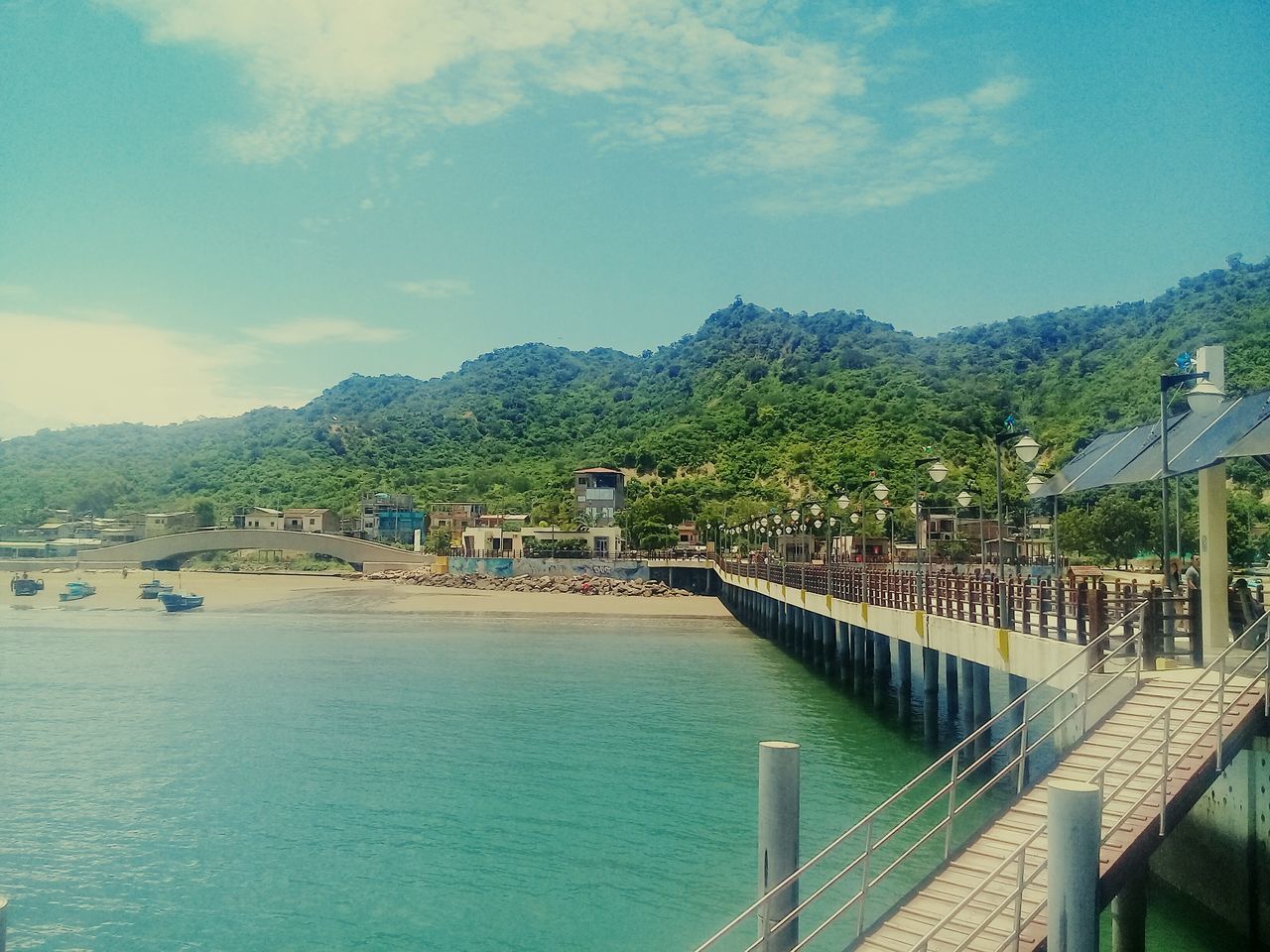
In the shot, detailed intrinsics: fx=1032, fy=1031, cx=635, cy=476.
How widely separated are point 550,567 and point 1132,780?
94707 mm

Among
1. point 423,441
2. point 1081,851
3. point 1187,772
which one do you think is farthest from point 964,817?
point 423,441

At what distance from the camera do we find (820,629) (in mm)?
43281

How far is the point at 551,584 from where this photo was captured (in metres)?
95.2

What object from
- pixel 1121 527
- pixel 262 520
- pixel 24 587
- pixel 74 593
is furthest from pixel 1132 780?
pixel 262 520

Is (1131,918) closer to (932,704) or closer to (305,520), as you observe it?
(932,704)

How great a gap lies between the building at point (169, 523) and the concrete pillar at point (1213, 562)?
13672 cm

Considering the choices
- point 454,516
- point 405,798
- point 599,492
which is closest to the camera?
point 405,798

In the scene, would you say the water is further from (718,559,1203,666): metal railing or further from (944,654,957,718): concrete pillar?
(718,559,1203,666): metal railing

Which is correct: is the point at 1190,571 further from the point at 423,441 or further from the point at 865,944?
the point at 423,441

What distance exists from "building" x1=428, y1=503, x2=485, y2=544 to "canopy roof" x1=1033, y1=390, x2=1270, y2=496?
122972mm

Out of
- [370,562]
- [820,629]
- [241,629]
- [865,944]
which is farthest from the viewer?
[370,562]

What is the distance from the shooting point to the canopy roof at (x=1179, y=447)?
13148 millimetres

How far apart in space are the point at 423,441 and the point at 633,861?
188m

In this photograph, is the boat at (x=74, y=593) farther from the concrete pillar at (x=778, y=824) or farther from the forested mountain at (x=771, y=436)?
the concrete pillar at (x=778, y=824)
